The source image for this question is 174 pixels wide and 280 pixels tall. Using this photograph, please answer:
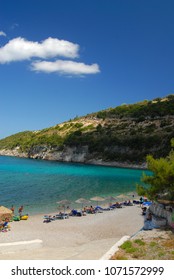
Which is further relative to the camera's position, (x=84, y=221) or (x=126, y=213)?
(x=126, y=213)

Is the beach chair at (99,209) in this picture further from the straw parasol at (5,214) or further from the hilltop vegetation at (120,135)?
the hilltop vegetation at (120,135)

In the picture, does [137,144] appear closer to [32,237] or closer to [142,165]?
[142,165]

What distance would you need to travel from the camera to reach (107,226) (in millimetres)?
27844

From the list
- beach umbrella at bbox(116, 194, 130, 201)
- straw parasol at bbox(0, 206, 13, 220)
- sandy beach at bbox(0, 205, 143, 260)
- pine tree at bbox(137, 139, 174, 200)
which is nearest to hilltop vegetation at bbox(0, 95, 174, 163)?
beach umbrella at bbox(116, 194, 130, 201)

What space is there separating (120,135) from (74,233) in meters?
105

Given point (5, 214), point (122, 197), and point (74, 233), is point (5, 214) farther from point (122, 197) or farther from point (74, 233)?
point (122, 197)

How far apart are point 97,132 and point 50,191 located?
295ft

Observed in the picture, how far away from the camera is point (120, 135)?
128250 millimetres

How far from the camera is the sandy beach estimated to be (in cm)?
1762

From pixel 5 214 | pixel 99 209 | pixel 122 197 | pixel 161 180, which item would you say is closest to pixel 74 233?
pixel 5 214

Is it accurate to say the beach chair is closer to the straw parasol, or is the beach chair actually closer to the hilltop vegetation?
the straw parasol

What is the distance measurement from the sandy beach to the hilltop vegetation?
80.2m
